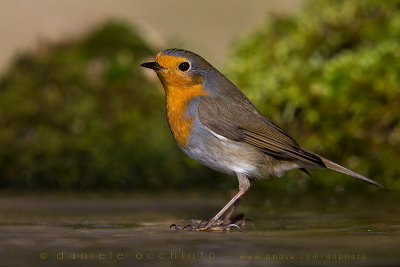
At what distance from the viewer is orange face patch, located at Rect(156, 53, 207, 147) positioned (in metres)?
4.55

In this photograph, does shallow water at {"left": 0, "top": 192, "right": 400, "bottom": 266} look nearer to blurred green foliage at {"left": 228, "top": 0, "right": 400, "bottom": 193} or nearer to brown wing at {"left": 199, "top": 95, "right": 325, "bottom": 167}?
brown wing at {"left": 199, "top": 95, "right": 325, "bottom": 167}

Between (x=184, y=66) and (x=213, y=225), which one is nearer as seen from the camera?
(x=213, y=225)

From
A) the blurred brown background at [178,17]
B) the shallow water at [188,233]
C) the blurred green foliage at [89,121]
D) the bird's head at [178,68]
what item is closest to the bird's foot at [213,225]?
the shallow water at [188,233]

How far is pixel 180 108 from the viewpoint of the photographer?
4.60 metres

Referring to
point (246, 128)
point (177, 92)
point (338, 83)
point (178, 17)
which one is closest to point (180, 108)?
point (177, 92)

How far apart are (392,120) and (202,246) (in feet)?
11.0

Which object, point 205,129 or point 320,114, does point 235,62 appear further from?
point 205,129

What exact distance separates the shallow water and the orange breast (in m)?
0.51

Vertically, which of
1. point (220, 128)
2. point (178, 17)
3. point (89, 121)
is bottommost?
point (220, 128)

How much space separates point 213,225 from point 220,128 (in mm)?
652

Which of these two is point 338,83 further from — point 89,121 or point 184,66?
point 89,121

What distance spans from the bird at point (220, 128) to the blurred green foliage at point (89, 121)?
1.73 metres

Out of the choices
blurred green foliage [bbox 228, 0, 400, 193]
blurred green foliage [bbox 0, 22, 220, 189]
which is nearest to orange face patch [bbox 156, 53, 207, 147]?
blurred green foliage [bbox 228, 0, 400, 193]

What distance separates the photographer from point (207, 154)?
4.50 m
